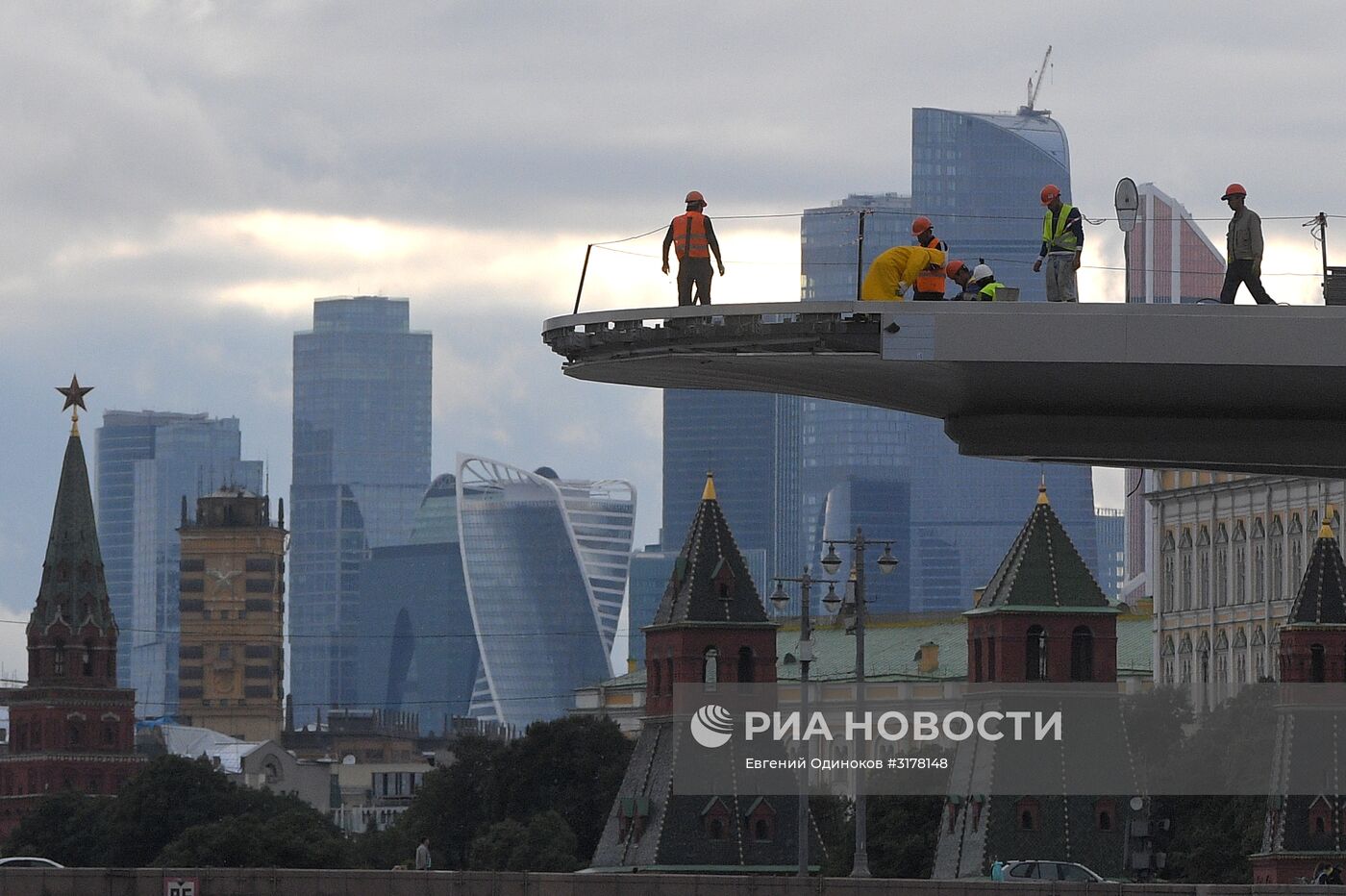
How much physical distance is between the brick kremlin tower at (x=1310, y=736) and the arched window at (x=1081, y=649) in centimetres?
944

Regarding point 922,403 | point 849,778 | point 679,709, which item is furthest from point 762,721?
point 922,403

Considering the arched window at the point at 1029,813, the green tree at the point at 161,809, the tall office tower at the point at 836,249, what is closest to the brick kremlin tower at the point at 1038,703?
the arched window at the point at 1029,813

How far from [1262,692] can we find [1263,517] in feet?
114

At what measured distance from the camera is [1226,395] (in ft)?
192

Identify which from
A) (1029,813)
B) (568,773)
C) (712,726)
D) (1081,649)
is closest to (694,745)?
(712,726)

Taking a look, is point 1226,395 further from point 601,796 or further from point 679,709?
point 601,796

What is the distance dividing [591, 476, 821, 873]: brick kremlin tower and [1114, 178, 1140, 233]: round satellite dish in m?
90.1

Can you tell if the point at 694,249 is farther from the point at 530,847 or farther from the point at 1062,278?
the point at 530,847

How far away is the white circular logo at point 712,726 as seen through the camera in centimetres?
15138

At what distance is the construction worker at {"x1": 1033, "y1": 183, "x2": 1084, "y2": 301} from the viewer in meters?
55.2

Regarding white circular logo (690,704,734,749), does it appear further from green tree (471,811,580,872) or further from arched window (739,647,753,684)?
green tree (471,811,580,872)

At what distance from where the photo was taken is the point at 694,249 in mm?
56219

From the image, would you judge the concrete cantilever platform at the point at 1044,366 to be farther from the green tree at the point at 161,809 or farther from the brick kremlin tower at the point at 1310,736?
the green tree at the point at 161,809

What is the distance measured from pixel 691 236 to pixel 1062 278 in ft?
19.7
